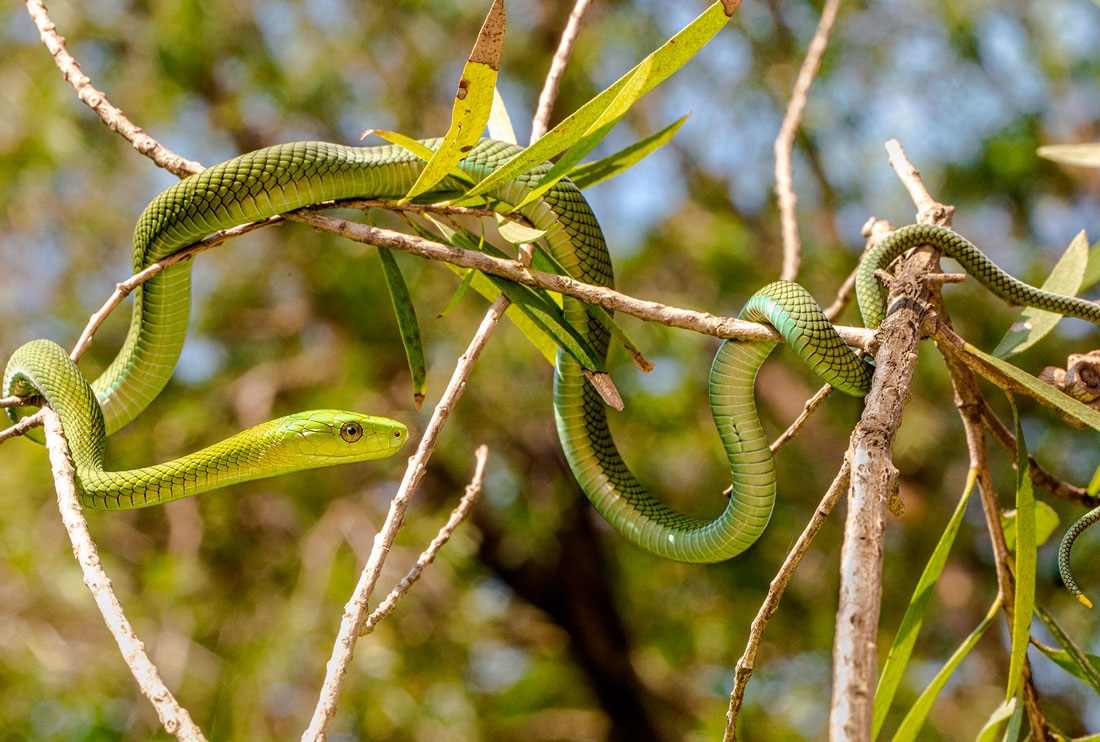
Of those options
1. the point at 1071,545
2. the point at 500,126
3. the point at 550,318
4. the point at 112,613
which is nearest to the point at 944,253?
the point at 1071,545

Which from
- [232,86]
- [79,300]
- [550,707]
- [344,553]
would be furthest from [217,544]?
[232,86]

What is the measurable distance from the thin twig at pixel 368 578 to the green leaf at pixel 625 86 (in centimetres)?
33

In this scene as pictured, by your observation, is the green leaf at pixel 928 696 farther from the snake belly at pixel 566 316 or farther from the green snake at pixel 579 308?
the snake belly at pixel 566 316

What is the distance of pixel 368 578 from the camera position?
146 cm

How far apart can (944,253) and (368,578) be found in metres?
1.33

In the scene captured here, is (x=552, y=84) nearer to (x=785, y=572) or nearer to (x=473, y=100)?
(x=473, y=100)

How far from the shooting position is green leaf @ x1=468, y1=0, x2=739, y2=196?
1538mm

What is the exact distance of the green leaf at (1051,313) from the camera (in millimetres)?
2131

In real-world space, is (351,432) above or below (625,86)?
below

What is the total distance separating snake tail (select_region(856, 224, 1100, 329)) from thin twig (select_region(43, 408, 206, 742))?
1.42m

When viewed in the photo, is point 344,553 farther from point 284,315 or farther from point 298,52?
point 298,52

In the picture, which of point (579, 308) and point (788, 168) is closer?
point (579, 308)

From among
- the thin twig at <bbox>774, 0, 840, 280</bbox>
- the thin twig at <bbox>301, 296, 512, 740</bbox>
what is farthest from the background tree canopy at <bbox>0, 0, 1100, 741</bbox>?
the thin twig at <bbox>301, 296, 512, 740</bbox>

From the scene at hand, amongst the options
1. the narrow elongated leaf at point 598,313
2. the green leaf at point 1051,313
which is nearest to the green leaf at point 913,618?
the green leaf at point 1051,313
